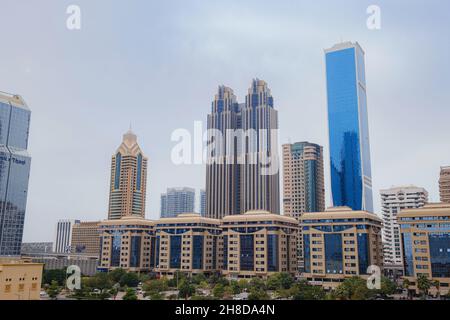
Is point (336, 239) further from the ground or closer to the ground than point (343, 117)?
closer to the ground

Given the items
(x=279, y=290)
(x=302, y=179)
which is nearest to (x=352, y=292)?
(x=279, y=290)

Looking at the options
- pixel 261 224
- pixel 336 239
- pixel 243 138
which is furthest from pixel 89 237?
pixel 336 239

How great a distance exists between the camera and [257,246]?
25.5m

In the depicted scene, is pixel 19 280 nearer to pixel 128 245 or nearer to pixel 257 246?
pixel 257 246

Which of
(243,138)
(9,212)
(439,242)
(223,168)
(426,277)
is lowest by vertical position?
(426,277)

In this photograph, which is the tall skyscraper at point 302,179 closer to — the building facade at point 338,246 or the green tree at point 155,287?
the building facade at point 338,246

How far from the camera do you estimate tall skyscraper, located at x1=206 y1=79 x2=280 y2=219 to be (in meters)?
44.0

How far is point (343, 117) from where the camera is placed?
40.3m

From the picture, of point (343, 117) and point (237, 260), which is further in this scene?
point (343, 117)

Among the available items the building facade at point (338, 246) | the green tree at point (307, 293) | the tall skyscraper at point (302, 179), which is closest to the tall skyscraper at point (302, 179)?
the tall skyscraper at point (302, 179)

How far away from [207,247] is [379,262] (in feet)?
35.4
